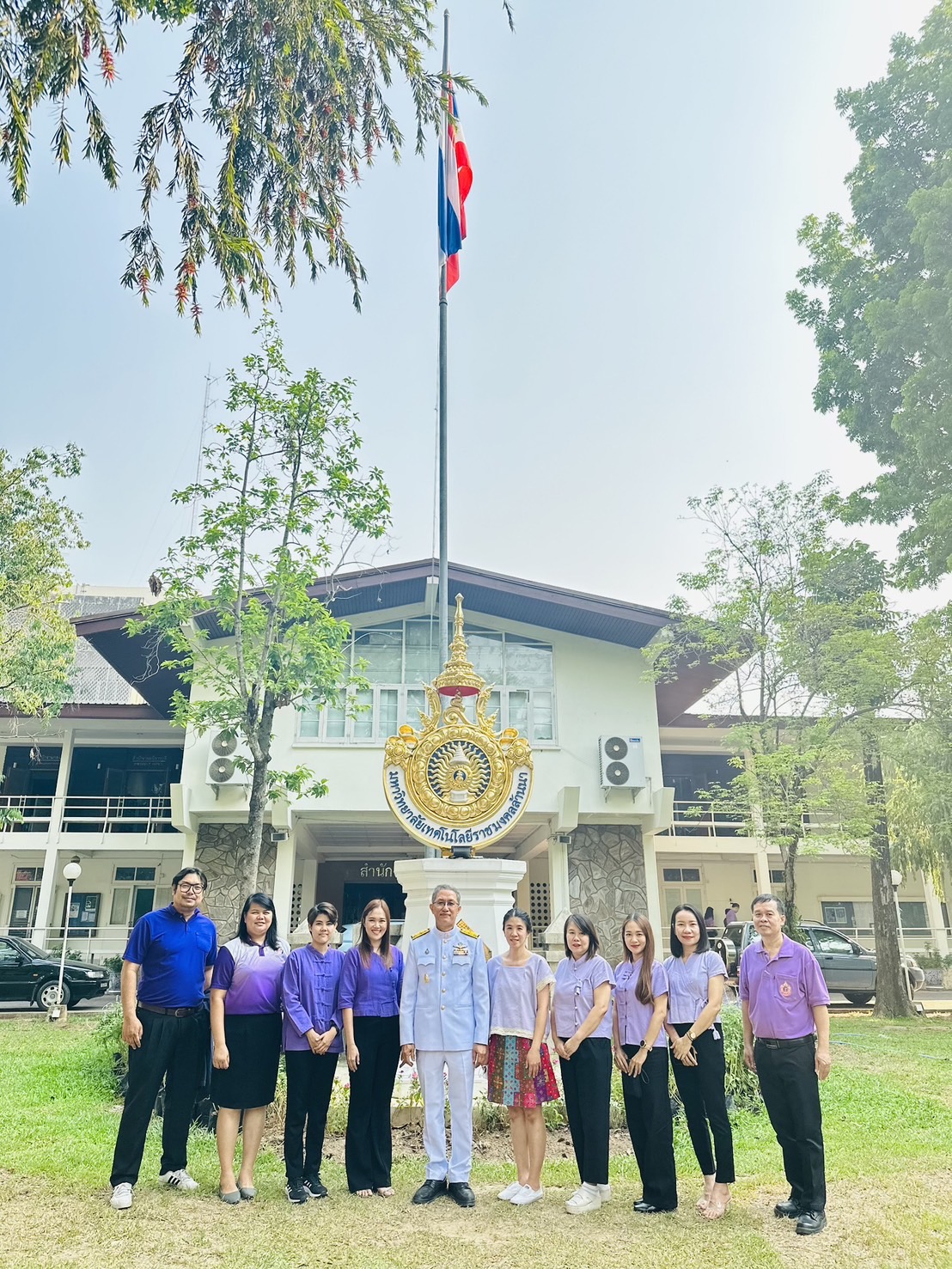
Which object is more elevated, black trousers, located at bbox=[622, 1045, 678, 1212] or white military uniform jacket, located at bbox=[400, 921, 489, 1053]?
white military uniform jacket, located at bbox=[400, 921, 489, 1053]

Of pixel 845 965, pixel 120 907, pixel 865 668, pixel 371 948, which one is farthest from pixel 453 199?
pixel 120 907

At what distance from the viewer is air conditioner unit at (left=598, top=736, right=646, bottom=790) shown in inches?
643

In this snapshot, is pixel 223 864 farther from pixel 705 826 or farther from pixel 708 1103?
pixel 708 1103

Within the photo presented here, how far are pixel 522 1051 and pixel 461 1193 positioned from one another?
707 mm

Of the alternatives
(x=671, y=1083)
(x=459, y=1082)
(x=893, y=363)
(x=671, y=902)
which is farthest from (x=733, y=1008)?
(x=671, y=902)

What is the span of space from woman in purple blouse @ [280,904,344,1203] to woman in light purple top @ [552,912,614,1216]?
1.13m

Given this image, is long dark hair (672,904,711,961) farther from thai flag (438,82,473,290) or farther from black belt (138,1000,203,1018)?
thai flag (438,82,473,290)

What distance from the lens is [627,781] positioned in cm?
1633

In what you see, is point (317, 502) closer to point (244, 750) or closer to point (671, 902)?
point (244, 750)

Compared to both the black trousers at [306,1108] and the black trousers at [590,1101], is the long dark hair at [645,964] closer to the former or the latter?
the black trousers at [590,1101]

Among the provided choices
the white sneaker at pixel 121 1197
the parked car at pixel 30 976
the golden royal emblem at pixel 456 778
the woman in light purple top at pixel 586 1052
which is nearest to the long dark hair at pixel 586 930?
the woman in light purple top at pixel 586 1052

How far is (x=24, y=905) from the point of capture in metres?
21.2

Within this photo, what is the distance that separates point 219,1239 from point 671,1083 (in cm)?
355

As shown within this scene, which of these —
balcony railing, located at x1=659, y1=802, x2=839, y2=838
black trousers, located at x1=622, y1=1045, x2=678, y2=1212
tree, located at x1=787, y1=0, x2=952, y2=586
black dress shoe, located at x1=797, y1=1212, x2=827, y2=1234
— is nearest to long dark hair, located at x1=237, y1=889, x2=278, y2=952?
black trousers, located at x1=622, y1=1045, x2=678, y2=1212
